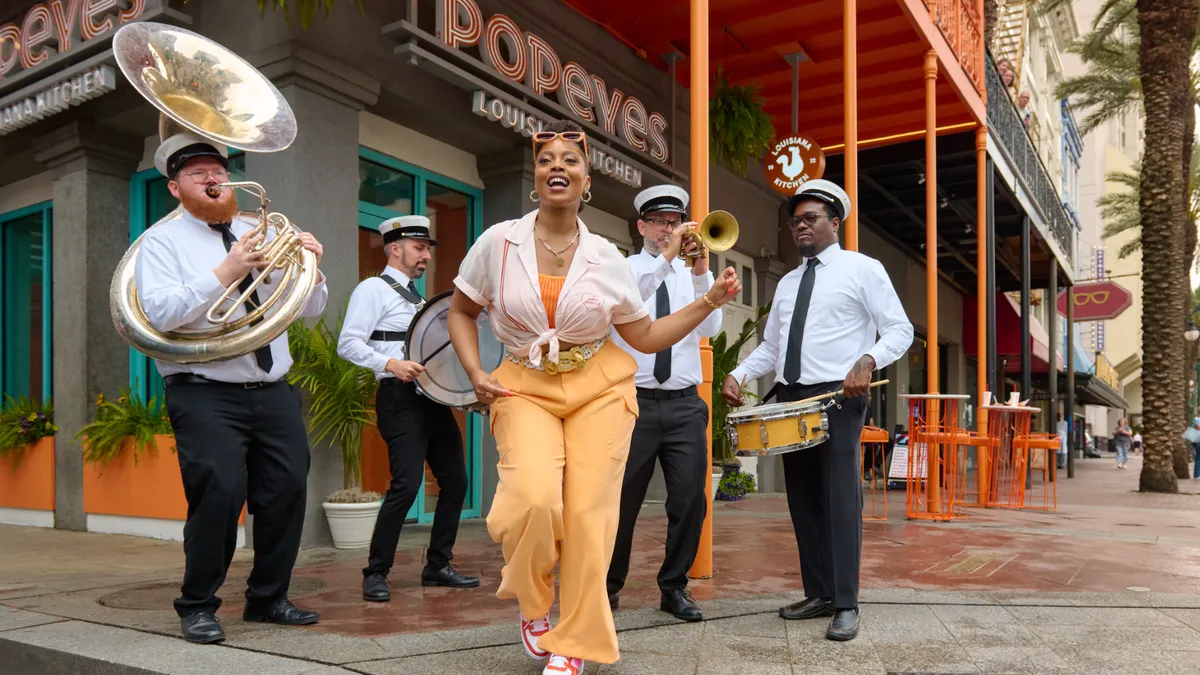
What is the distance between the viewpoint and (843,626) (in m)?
4.15

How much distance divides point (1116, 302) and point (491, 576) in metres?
33.8

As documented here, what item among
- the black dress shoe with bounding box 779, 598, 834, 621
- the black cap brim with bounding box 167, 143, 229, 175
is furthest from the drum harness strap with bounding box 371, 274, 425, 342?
the black dress shoe with bounding box 779, 598, 834, 621

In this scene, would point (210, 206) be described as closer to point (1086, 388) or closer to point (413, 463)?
point (413, 463)

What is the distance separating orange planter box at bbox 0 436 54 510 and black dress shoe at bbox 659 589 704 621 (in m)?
6.88

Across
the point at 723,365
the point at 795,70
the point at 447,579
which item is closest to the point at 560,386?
the point at 447,579

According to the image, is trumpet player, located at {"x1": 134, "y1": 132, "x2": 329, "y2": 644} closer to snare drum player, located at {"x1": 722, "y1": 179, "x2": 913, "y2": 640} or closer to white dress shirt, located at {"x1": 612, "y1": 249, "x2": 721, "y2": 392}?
white dress shirt, located at {"x1": 612, "y1": 249, "x2": 721, "y2": 392}

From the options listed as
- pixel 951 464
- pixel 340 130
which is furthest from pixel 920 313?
pixel 340 130

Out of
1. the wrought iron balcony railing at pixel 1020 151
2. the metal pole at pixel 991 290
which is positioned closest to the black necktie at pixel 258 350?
the metal pole at pixel 991 290

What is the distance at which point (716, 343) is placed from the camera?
10250mm

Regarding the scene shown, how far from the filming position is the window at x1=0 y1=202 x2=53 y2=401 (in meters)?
9.95

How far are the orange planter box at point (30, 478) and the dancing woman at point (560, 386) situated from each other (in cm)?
698

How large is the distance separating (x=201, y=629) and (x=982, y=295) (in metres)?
11.0

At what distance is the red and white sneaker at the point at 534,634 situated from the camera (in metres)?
3.46

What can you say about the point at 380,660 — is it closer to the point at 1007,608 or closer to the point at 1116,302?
the point at 1007,608
